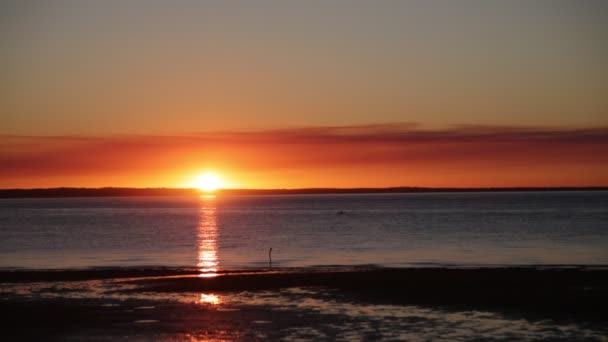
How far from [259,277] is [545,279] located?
46.7ft

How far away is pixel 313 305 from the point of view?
29.8 meters

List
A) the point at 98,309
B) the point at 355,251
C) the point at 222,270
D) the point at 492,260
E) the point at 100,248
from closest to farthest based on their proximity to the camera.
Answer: the point at 98,309
the point at 222,270
the point at 492,260
the point at 355,251
the point at 100,248

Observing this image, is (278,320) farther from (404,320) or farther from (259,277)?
(259,277)

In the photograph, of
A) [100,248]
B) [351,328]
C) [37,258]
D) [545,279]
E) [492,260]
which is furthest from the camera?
[100,248]

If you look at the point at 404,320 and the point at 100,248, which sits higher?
the point at 100,248

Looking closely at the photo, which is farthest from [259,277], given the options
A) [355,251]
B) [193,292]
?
[355,251]

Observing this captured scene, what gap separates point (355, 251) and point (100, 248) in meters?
23.4

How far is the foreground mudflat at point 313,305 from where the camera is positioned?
2433 cm

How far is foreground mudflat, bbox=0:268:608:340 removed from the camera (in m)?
24.3

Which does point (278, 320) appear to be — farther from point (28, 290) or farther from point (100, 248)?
point (100, 248)

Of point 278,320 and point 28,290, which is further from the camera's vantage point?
point 28,290

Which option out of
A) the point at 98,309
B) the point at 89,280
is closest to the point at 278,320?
the point at 98,309

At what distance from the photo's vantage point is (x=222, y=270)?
45125 mm

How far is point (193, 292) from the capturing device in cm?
3419
